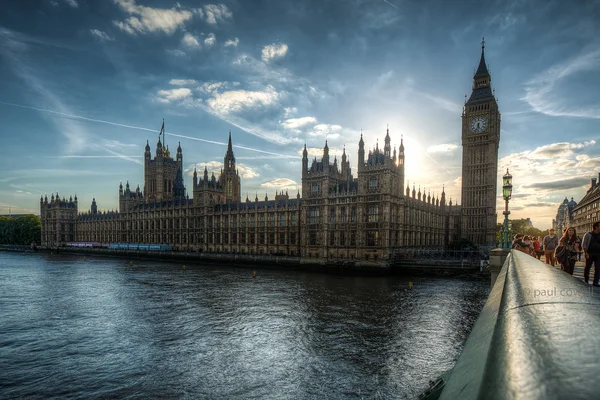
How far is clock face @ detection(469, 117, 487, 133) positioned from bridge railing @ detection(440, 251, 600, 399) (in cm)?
9649

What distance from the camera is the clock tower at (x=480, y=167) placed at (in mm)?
84562

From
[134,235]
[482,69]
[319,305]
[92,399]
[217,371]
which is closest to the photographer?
[92,399]

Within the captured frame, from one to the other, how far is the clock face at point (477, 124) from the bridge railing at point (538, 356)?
317 ft

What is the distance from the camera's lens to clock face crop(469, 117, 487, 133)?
285 ft

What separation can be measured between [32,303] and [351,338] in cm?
3089

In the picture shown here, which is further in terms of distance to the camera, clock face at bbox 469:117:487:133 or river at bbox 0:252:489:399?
clock face at bbox 469:117:487:133

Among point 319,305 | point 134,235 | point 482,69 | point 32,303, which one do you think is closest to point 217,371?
point 319,305

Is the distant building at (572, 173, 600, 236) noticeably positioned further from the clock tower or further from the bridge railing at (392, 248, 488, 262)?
the bridge railing at (392, 248, 488, 262)

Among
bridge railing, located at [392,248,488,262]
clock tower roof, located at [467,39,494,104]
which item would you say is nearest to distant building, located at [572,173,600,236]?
clock tower roof, located at [467,39,494,104]

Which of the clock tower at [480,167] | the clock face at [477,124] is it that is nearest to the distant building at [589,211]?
the clock tower at [480,167]

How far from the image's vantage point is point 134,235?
116 metres

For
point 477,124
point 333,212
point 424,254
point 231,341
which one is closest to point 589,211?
point 477,124

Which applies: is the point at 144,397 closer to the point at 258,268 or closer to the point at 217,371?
the point at 217,371

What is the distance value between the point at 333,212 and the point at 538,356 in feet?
212
